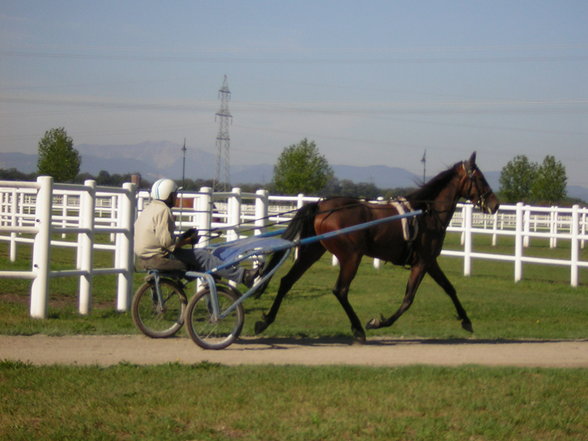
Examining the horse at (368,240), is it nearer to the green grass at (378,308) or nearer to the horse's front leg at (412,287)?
the horse's front leg at (412,287)

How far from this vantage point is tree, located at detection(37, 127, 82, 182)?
68.6 m

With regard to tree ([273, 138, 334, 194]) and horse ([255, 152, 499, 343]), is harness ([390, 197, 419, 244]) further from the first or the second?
tree ([273, 138, 334, 194])

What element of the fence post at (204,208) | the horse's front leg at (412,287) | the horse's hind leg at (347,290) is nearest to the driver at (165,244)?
the horse's hind leg at (347,290)

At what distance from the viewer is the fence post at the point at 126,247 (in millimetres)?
13094

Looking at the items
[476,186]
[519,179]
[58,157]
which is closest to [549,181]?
[519,179]

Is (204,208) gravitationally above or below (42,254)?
above

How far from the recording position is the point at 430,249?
11180 millimetres

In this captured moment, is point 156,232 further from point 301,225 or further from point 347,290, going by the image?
point 347,290

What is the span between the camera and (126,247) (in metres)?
13.2

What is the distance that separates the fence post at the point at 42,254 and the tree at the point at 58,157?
2291 inches

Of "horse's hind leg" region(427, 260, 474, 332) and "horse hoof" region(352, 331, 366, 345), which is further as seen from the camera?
"horse's hind leg" region(427, 260, 474, 332)

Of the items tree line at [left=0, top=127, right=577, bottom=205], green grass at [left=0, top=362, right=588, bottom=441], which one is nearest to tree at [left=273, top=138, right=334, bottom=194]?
tree line at [left=0, top=127, right=577, bottom=205]

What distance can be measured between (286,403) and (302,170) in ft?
223

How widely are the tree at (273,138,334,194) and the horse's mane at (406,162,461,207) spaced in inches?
2424
